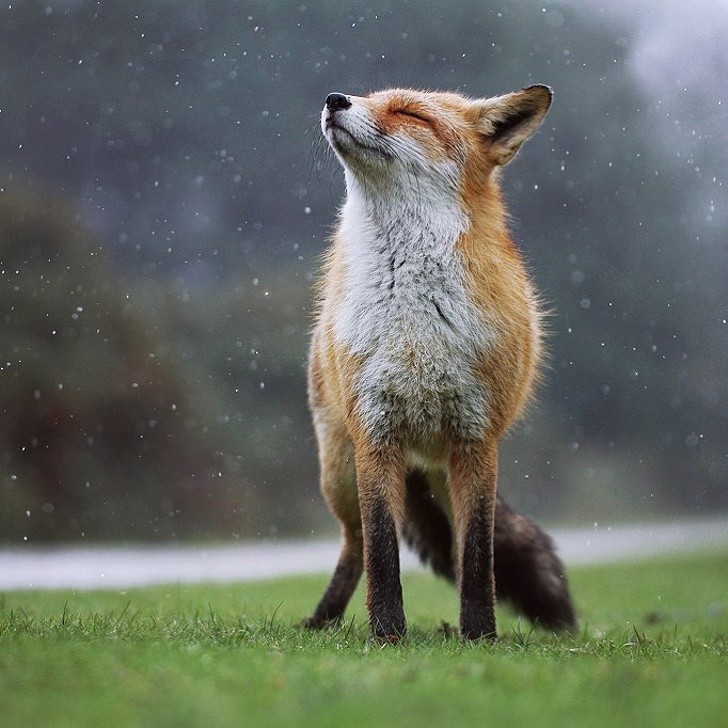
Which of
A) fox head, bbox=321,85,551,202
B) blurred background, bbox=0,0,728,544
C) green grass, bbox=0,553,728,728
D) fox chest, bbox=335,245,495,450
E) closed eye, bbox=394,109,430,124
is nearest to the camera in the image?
green grass, bbox=0,553,728,728

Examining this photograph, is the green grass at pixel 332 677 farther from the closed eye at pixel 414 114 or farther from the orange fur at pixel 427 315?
the closed eye at pixel 414 114

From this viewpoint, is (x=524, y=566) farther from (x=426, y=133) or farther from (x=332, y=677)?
(x=332, y=677)

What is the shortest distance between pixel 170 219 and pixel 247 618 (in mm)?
12499

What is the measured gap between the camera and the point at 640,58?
16.6 meters

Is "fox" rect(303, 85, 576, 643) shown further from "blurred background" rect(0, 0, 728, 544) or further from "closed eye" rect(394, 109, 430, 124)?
"blurred background" rect(0, 0, 728, 544)

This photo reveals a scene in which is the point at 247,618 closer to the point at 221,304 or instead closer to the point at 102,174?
the point at 221,304

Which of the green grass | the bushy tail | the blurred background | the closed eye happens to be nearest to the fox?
the closed eye

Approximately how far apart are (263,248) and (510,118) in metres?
12.0

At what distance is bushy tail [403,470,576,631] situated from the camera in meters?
5.22

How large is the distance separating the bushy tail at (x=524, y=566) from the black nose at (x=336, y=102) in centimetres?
179

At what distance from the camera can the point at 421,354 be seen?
14.4ft

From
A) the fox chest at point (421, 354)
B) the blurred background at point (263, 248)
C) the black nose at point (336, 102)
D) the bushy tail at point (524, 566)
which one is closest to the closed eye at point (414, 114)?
the black nose at point (336, 102)

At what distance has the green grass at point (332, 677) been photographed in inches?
99.1

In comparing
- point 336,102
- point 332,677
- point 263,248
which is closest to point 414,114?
point 336,102
